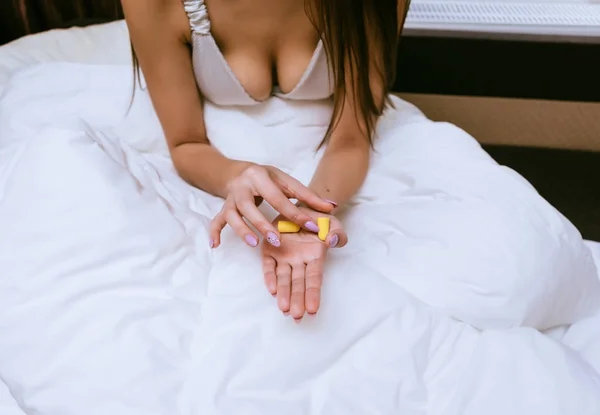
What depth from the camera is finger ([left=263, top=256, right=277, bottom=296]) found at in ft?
2.19

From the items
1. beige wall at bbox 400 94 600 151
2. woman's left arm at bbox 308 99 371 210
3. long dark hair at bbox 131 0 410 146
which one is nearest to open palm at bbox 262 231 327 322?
woman's left arm at bbox 308 99 371 210

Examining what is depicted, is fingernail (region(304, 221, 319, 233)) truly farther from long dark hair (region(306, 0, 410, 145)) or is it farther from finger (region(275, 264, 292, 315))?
long dark hair (region(306, 0, 410, 145))

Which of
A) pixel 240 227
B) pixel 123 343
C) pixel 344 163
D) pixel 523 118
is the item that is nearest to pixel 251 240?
pixel 240 227

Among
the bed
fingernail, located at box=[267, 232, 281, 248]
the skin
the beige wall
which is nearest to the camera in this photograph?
the bed

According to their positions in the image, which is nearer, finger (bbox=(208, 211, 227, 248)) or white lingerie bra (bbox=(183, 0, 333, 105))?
finger (bbox=(208, 211, 227, 248))

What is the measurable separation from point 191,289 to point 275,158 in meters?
0.38

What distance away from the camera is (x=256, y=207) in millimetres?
734

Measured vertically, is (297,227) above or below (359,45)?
below

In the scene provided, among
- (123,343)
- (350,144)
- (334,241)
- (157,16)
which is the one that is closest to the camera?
(123,343)

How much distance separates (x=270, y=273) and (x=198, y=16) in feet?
1.57

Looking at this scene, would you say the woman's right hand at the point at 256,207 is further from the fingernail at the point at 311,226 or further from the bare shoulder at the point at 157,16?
the bare shoulder at the point at 157,16

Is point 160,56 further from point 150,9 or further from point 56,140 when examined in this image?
point 56,140

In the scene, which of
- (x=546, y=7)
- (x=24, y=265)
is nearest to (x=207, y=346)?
(x=24, y=265)

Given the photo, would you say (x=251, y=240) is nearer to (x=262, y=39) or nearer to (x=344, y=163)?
(x=344, y=163)
